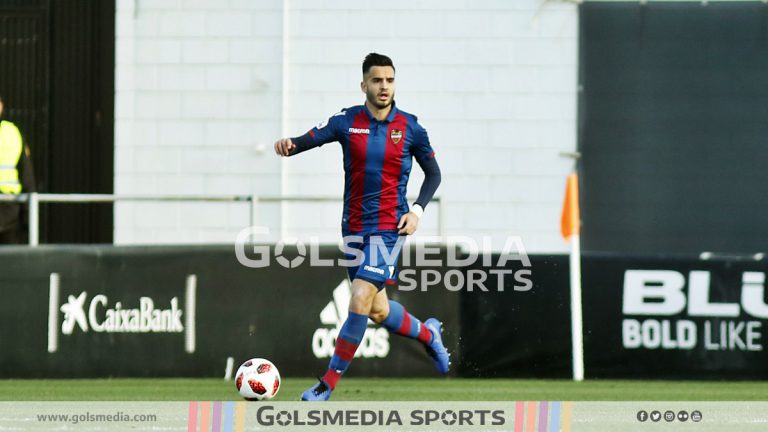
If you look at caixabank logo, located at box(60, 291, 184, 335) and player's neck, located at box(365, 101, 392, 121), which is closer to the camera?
player's neck, located at box(365, 101, 392, 121)

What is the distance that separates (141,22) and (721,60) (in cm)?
604

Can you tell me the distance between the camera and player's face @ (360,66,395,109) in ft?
29.9

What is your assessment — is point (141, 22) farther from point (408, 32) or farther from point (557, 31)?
point (557, 31)

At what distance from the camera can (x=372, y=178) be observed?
927cm

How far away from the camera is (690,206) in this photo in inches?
602

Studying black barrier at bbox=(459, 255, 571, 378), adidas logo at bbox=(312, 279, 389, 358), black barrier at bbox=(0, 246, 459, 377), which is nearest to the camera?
black barrier at bbox=(0, 246, 459, 377)

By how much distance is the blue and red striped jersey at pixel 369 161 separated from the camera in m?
9.26
